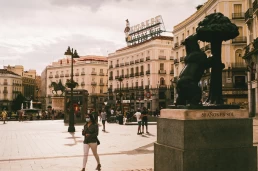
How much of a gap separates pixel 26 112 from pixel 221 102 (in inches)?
1726

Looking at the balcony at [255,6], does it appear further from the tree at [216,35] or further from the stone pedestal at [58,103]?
the stone pedestal at [58,103]

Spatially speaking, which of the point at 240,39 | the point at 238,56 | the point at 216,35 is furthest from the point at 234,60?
the point at 216,35

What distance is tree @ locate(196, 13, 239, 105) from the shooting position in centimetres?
673

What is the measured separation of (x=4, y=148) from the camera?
13.5 meters

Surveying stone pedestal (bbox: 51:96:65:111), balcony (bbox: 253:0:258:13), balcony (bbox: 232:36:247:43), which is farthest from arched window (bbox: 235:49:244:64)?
stone pedestal (bbox: 51:96:65:111)

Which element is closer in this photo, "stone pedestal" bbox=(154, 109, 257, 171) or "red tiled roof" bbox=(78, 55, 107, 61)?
"stone pedestal" bbox=(154, 109, 257, 171)

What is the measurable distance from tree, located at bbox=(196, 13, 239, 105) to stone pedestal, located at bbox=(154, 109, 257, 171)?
62cm

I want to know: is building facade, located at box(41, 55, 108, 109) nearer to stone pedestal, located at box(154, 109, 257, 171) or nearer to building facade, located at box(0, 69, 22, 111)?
building facade, located at box(0, 69, 22, 111)

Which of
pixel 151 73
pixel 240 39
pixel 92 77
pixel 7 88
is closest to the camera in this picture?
pixel 240 39

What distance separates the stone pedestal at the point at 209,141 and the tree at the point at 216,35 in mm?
617

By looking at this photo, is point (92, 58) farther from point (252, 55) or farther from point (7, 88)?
point (252, 55)

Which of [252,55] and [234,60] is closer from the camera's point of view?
[252,55]

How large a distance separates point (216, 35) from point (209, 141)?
7.34 feet

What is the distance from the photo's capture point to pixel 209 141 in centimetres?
624
